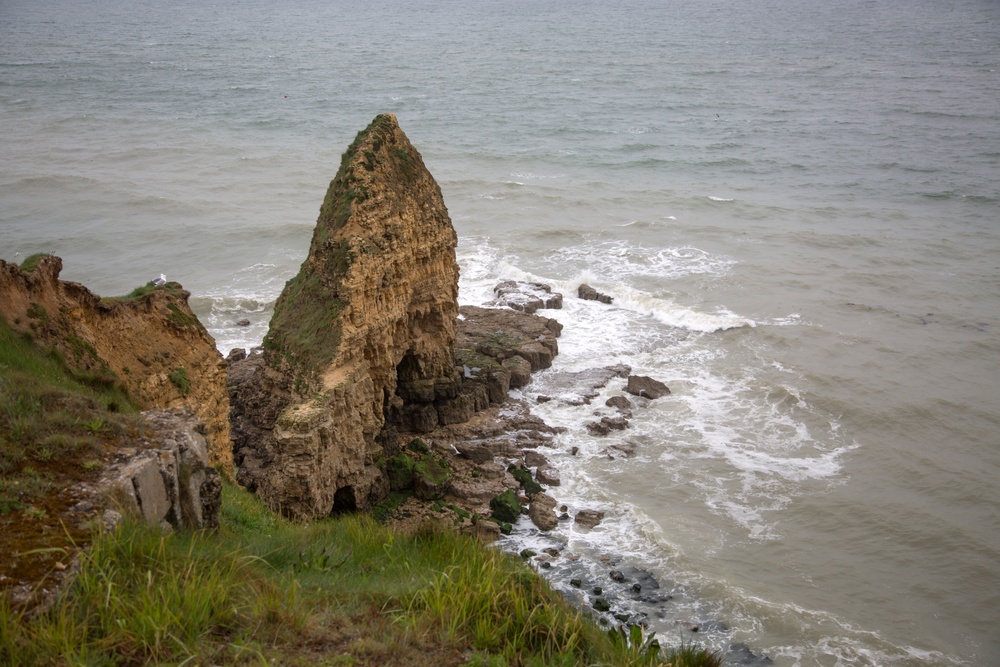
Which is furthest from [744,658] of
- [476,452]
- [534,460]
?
[476,452]

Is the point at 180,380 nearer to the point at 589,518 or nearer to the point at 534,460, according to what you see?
the point at 534,460

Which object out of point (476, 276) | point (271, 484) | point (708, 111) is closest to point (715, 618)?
point (271, 484)

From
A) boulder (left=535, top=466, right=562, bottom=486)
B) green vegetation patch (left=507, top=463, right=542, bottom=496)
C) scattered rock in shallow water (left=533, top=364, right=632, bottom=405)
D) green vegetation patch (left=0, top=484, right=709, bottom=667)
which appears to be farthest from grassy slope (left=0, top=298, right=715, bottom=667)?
scattered rock in shallow water (left=533, top=364, right=632, bottom=405)

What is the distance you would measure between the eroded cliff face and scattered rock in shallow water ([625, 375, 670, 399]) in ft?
35.0

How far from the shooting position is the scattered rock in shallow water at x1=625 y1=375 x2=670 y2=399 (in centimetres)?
2119

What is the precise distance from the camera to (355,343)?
49.8ft

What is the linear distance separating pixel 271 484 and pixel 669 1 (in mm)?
136280

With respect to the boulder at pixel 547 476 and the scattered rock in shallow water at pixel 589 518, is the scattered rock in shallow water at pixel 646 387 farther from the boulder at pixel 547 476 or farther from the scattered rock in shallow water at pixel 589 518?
the scattered rock in shallow water at pixel 589 518

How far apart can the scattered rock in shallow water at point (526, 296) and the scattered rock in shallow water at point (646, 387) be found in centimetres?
514

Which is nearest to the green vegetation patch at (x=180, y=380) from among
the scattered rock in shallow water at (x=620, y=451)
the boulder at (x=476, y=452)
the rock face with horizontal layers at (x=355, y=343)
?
the rock face with horizontal layers at (x=355, y=343)

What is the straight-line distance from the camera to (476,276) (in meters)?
29.4

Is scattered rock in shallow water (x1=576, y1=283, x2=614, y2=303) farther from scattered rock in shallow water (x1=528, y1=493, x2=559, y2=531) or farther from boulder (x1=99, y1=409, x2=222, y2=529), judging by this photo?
boulder (x1=99, y1=409, x2=222, y2=529)

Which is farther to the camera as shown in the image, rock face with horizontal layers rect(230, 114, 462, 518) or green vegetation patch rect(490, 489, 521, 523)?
green vegetation patch rect(490, 489, 521, 523)

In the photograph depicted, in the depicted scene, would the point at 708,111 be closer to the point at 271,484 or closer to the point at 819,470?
the point at 819,470
